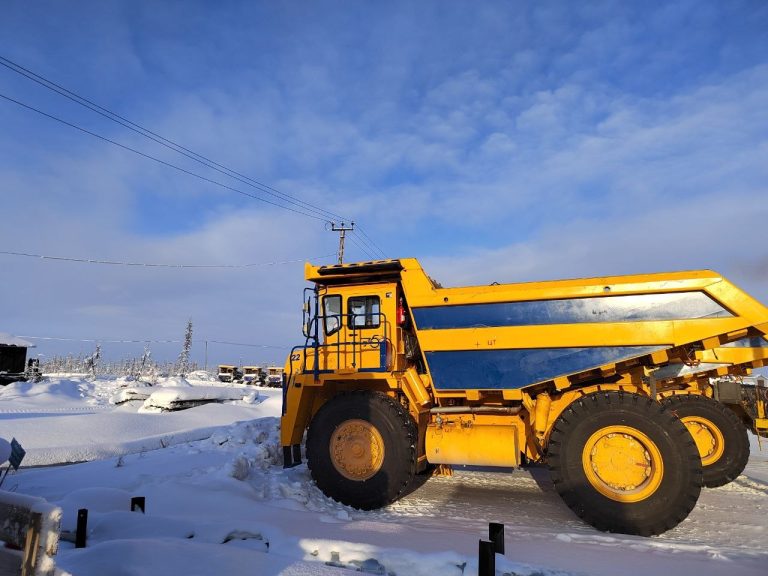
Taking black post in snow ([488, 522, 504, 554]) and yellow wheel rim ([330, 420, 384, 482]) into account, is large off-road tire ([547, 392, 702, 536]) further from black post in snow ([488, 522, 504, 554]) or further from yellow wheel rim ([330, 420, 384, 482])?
yellow wheel rim ([330, 420, 384, 482])

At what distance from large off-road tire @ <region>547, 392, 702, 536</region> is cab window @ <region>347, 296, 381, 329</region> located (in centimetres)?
316

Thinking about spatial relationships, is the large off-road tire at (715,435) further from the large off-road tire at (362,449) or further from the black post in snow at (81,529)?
the black post in snow at (81,529)

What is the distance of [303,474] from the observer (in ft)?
27.1

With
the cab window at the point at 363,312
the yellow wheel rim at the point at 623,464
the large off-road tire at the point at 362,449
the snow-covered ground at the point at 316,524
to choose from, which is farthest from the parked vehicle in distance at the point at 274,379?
the yellow wheel rim at the point at 623,464

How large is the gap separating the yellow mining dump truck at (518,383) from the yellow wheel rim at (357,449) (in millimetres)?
16

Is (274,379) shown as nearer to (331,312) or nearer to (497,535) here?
(331,312)

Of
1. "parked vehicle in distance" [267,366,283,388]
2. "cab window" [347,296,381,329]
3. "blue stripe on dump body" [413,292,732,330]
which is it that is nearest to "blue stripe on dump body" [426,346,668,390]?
"blue stripe on dump body" [413,292,732,330]

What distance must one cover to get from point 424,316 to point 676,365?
13.2 ft

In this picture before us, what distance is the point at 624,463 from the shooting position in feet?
19.3

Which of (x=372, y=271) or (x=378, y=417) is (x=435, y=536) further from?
(x=372, y=271)

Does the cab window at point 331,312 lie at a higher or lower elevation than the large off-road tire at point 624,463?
higher

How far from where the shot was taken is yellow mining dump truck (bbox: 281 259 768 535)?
5852mm

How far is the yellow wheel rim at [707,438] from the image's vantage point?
8602 millimetres

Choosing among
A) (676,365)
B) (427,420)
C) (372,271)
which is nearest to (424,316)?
(372,271)
